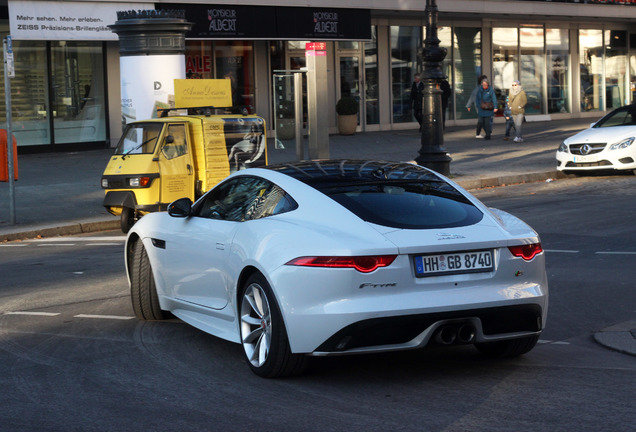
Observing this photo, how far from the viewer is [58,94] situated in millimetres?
27141

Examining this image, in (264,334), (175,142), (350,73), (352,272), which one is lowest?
(264,334)

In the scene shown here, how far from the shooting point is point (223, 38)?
28234 mm

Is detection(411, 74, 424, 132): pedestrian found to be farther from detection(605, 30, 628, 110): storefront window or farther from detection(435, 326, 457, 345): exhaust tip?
detection(435, 326, 457, 345): exhaust tip

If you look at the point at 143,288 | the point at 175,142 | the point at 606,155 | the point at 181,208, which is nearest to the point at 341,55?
the point at 606,155

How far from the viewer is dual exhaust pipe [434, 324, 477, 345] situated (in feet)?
19.5

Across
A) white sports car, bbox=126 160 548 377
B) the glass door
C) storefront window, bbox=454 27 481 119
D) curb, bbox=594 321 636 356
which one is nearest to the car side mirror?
white sports car, bbox=126 160 548 377

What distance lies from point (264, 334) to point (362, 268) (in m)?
0.90

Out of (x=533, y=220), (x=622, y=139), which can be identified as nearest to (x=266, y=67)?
(x=622, y=139)

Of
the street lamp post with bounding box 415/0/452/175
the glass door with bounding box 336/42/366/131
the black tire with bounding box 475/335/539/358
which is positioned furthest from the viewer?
the glass door with bounding box 336/42/366/131

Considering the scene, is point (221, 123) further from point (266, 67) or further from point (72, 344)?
point (266, 67)

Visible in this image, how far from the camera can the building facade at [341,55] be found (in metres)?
26.6

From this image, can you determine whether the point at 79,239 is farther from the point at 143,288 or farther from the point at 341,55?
the point at 341,55

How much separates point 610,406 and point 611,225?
8.45m

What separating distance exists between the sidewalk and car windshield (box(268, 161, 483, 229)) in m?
1.59
